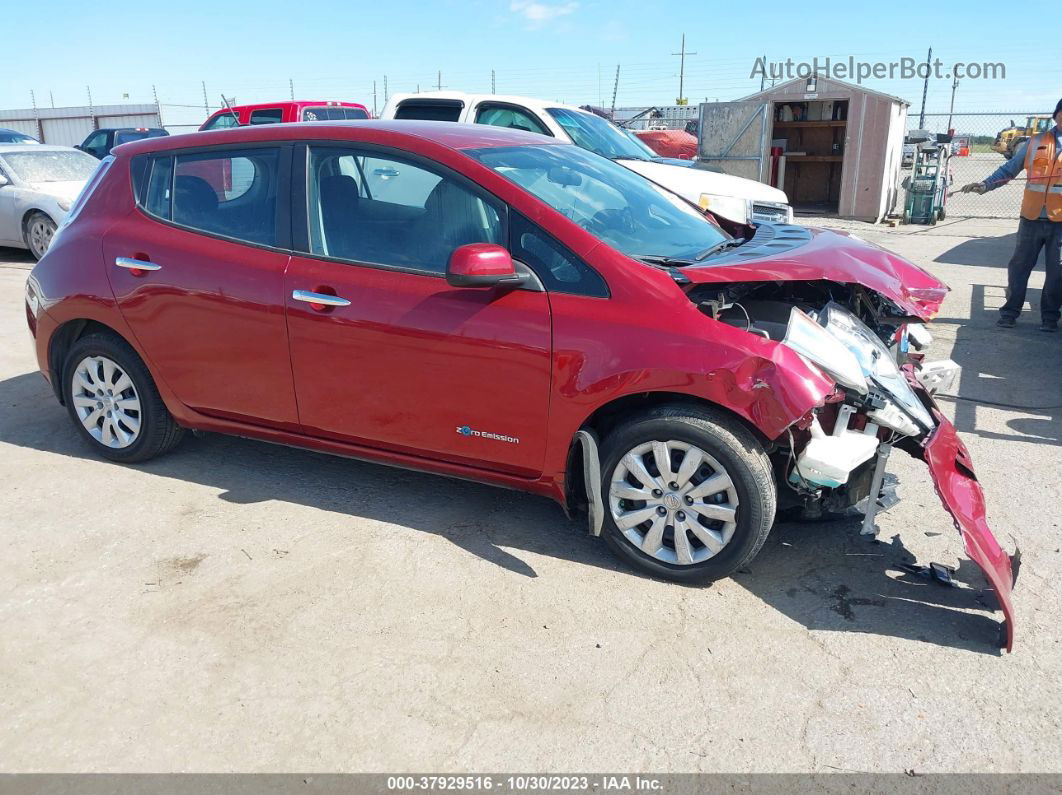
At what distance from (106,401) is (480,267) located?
8.33 ft

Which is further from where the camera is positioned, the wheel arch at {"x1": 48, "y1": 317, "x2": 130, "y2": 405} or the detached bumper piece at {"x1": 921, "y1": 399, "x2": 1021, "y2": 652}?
the wheel arch at {"x1": 48, "y1": 317, "x2": 130, "y2": 405}

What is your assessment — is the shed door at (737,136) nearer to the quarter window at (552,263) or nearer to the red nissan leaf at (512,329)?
the red nissan leaf at (512,329)

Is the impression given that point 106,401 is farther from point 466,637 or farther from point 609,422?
point 609,422

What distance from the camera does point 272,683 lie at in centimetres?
300

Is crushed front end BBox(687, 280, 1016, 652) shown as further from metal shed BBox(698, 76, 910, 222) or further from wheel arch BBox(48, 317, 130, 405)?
metal shed BBox(698, 76, 910, 222)

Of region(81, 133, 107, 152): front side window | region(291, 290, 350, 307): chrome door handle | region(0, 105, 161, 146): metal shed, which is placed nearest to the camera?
region(291, 290, 350, 307): chrome door handle

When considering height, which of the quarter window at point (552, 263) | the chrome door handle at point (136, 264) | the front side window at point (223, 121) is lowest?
the chrome door handle at point (136, 264)

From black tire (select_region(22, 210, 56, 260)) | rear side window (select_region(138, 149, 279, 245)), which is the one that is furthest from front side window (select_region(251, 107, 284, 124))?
rear side window (select_region(138, 149, 279, 245))

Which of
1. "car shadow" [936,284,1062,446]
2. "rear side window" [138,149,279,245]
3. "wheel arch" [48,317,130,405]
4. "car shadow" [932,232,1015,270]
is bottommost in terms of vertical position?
"car shadow" [932,232,1015,270]

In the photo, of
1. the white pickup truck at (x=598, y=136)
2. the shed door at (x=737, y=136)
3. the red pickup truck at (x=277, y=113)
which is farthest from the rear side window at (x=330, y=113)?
the shed door at (x=737, y=136)

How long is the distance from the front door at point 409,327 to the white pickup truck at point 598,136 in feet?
16.2

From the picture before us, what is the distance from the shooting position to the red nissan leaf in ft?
11.2

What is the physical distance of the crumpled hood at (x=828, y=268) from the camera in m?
3.50

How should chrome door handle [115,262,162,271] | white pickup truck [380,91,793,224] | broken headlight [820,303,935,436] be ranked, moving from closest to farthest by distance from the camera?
1. broken headlight [820,303,935,436]
2. chrome door handle [115,262,162,271]
3. white pickup truck [380,91,793,224]
